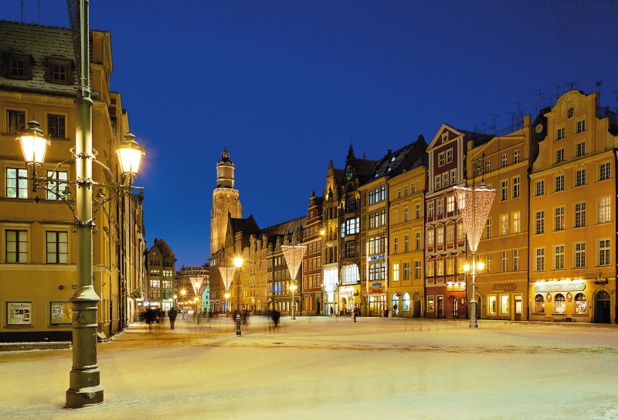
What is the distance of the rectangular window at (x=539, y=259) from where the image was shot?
50.8 meters

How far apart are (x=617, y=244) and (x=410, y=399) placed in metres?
38.3

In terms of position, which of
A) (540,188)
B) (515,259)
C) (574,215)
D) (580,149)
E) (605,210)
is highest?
(580,149)

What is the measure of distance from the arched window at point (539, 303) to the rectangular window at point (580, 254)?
4.74m

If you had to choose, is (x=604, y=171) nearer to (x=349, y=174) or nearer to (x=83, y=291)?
(x=83, y=291)

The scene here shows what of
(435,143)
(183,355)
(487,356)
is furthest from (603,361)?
(435,143)

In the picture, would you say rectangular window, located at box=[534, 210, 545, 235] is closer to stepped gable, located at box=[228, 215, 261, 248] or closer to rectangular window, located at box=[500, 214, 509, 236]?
rectangular window, located at box=[500, 214, 509, 236]

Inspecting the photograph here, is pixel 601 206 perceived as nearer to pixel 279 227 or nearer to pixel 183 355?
pixel 183 355

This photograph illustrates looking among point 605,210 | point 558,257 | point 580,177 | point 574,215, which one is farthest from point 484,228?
point 605,210

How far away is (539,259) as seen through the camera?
51281 millimetres

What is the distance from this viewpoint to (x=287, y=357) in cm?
1920

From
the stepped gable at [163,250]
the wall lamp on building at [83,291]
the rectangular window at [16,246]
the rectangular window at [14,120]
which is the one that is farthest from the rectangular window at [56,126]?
the stepped gable at [163,250]

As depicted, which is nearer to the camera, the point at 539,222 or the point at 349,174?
the point at 539,222

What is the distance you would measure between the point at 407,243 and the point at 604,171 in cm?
2924

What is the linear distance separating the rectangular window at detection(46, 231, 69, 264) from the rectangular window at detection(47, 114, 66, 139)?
4898 mm
